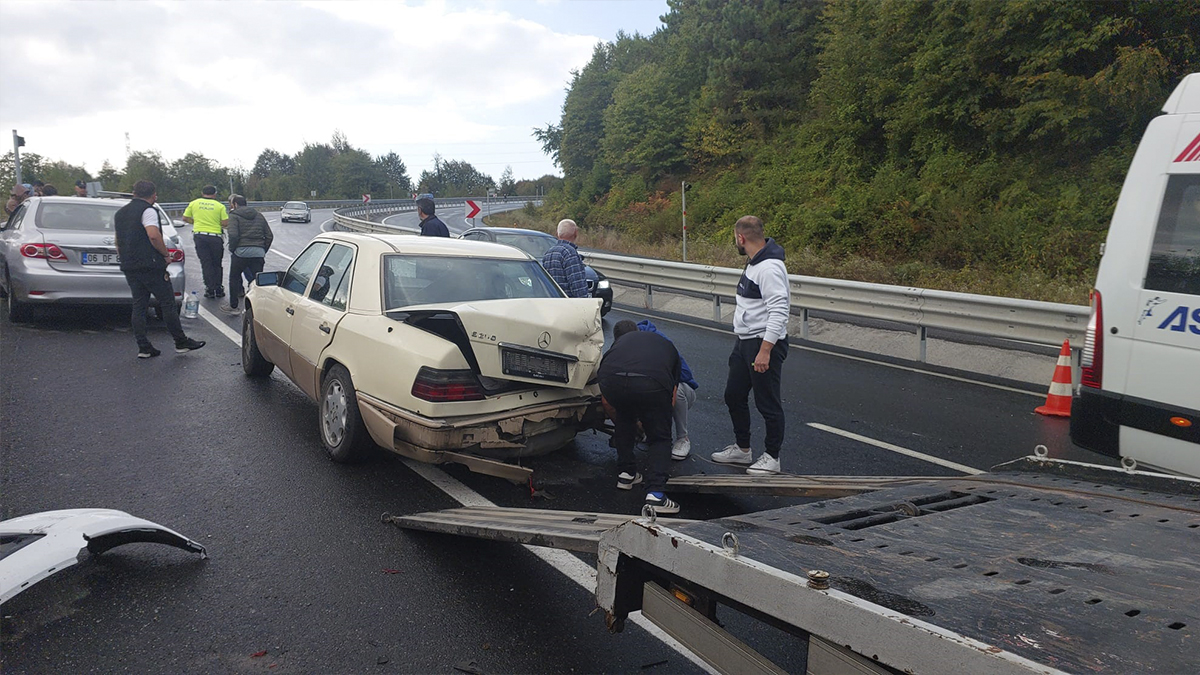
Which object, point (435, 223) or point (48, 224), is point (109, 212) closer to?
point (48, 224)

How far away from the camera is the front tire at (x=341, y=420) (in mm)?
5371

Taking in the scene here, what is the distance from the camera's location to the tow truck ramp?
196 cm

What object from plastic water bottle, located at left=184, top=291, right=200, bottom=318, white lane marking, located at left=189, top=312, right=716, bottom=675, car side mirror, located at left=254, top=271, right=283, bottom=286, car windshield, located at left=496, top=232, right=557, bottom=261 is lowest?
white lane marking, located at left=189, top=312, right=716, bottom=675

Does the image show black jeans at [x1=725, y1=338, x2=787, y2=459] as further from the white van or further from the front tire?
the front tire

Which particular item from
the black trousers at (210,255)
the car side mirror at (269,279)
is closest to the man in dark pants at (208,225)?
the black trousers at (210,255)

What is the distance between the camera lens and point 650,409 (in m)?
5.09

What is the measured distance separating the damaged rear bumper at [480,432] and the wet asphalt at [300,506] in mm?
275

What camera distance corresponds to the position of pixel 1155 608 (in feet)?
7.26

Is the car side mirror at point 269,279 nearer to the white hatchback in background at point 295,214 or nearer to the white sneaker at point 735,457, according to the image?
A: the white sneaker at point 735,457

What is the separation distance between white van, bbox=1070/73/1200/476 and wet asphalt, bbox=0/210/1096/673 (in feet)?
4.52

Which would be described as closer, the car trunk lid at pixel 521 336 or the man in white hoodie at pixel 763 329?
the car trunk lid at pixel 521 336

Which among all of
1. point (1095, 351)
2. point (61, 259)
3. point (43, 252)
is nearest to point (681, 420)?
point (1095, 351)

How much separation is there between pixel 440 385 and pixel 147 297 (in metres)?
5.88

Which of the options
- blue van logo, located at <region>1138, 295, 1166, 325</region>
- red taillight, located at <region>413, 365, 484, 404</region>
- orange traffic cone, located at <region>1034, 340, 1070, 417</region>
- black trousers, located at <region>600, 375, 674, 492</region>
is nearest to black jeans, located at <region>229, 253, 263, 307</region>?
red taillight, located at <region>413, 365, 484, 404</region>
